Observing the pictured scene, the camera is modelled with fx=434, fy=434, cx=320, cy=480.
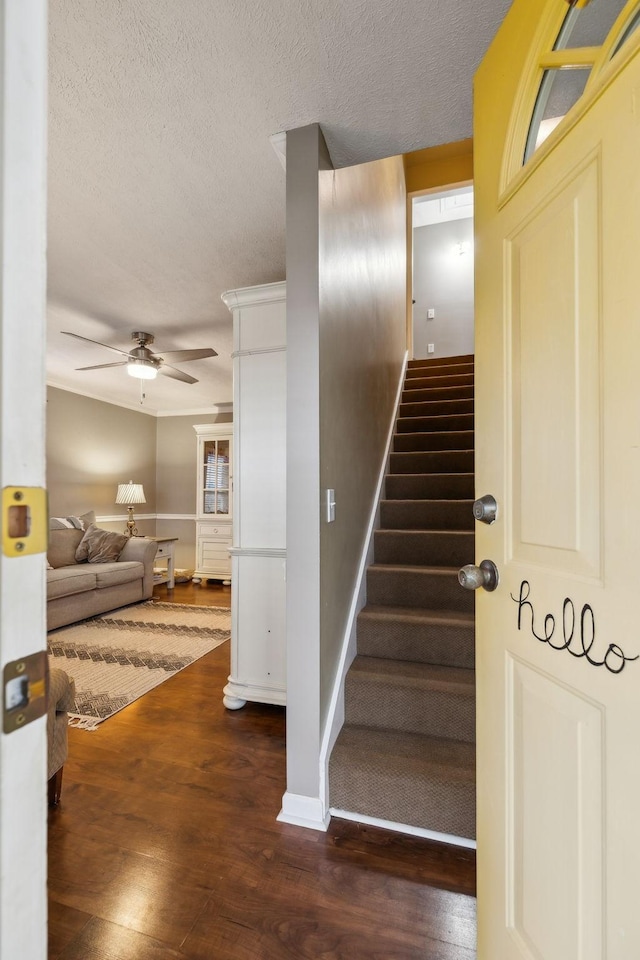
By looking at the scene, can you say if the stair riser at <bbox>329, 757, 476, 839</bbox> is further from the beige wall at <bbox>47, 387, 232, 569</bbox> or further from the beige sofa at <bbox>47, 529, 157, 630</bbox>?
the beige wall at <bbox>47, 387, 232, 569</bbox>

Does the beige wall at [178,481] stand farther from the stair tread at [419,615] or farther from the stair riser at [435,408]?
the stair tread at [419,615]

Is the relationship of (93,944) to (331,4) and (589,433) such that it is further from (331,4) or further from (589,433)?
(331,4)

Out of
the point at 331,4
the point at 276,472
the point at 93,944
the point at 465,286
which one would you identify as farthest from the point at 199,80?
the point at 465,286

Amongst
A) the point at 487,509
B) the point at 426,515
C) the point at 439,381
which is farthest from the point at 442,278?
the point at 487,509

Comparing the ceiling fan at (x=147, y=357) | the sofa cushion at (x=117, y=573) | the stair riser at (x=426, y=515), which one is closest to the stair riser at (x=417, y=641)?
the stair riser at (x=426, y=515)

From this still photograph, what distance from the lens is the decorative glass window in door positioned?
595cm

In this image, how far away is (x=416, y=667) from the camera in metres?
1.89

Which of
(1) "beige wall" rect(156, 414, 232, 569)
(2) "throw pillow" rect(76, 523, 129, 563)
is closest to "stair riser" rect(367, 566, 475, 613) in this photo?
(2) "throw pillow" rect(76, 523, 129, 563)

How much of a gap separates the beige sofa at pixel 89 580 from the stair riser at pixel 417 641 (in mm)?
2847

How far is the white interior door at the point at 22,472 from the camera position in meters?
0.38

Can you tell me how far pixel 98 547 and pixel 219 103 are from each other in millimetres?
4143

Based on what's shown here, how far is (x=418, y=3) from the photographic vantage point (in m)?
1.18

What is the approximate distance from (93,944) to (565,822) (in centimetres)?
122

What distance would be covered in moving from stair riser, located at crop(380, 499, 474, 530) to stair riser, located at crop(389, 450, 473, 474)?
0.45 metres
